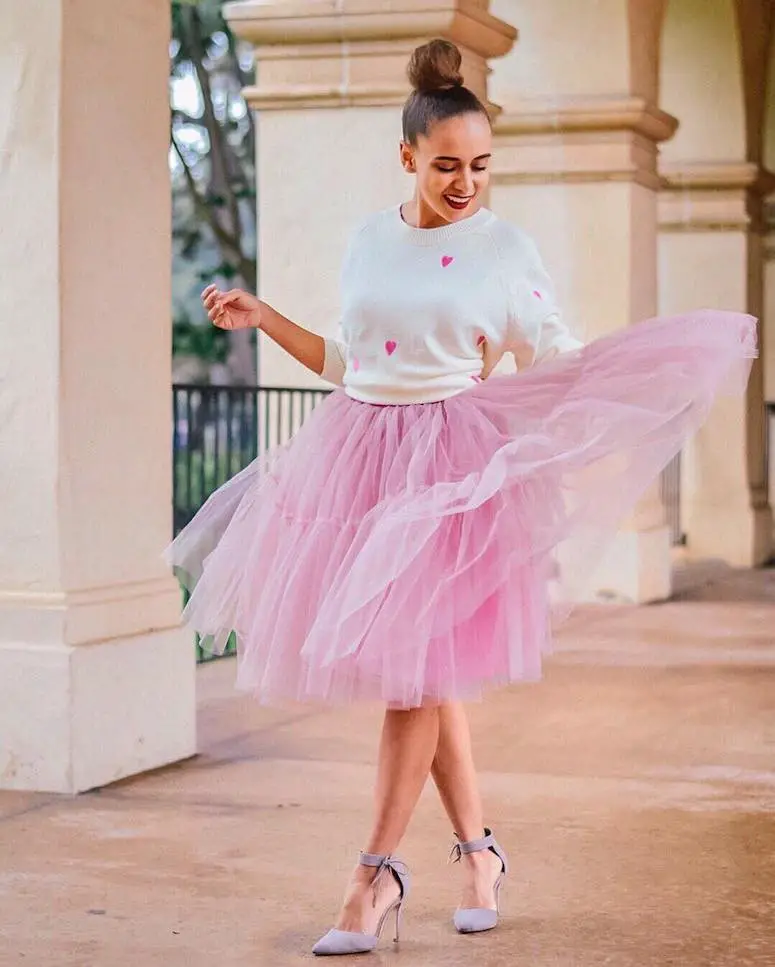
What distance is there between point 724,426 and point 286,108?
19.6 ft

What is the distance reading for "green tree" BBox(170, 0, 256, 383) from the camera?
18453mm

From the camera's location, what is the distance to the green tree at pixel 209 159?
60.5ft

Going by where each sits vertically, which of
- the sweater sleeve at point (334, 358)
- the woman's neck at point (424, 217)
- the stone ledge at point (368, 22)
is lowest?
the sweater sleeve at point (334, 358)

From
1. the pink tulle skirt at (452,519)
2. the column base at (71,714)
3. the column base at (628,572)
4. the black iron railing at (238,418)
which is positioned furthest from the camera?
the column base at (628,572)

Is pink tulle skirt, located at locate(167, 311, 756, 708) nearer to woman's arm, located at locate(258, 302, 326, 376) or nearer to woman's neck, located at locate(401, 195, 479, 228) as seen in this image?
woman's arm, located at locate(258, 302, 326, 376)

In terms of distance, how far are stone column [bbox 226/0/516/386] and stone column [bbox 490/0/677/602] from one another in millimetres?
2232

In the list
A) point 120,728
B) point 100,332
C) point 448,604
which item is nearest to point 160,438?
point 100,332

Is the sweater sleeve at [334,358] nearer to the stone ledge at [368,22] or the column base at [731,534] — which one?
the stone ledge at [368,22]

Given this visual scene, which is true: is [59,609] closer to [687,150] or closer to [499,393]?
[499,393]

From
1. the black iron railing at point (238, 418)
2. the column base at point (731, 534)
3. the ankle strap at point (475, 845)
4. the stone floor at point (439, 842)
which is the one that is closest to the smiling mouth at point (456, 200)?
the ankle strap at point (475, 845)

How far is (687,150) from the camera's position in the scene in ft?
43.9

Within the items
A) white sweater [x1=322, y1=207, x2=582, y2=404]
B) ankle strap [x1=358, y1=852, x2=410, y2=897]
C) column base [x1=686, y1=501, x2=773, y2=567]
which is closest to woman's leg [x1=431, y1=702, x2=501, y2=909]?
ankle strap [x1=358, y1=852, x2=410, y2=897]

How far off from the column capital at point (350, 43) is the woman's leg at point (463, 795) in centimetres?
466

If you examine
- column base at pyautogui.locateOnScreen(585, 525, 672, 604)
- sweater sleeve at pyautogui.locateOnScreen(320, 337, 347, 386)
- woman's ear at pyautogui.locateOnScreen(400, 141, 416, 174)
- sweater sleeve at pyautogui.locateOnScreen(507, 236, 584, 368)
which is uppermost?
woman's ear at pyautogui.locateOnScreen(400, 141, 416, 174)
